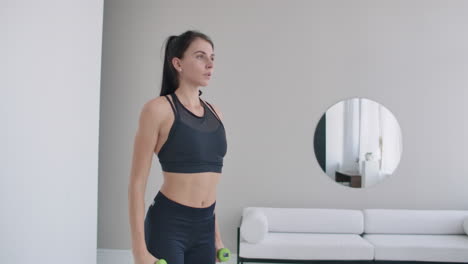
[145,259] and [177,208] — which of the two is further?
[177,208]

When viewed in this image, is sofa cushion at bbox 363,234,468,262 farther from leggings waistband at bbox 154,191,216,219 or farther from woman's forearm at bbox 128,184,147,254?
woman's forearm at bbox 128,184,147,254

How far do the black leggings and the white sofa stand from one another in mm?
1947

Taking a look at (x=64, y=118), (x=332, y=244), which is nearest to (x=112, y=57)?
(x=64, y=118)

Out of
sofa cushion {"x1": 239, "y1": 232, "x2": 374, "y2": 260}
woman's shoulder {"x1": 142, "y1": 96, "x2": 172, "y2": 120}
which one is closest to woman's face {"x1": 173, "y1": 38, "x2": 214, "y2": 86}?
woman's shoulder {"x1": 142, "y1": 96, "x2": 172, "y2": 120}

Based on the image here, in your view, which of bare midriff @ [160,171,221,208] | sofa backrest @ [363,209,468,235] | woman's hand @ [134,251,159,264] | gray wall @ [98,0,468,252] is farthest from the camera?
gray wall @ [98,0,468,252]

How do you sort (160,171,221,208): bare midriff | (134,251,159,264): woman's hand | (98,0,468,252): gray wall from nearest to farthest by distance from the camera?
(134,251,159,264): woman's hand < (160,171,221,208): bare midriff < (98,0,468,252): gray wall

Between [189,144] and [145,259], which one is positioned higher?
[189,144]

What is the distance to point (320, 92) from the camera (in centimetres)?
416

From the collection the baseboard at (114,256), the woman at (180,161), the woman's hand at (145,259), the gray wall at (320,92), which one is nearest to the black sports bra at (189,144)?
the woman at (180,161)

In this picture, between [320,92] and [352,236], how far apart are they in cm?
137

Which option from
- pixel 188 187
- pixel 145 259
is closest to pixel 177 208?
pixel 188 187

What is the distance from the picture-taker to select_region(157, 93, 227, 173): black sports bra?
138 cm

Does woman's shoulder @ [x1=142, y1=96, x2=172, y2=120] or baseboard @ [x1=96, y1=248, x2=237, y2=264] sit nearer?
woman's shoulder @ [x1=142, y1=96, x2=172, y2=120]

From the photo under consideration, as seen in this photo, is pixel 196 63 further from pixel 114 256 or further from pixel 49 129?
pixel 114 256
